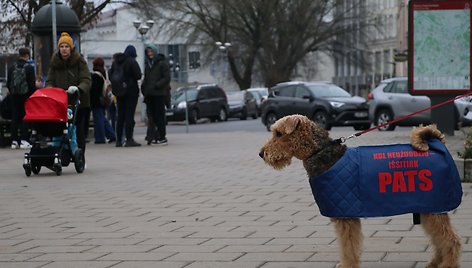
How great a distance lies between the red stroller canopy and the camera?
13.5 metres

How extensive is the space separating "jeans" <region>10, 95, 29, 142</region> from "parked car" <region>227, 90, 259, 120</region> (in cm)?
3041

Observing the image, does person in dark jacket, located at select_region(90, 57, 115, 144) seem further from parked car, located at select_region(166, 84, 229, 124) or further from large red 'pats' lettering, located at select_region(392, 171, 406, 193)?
parked car, located at select_region(166, 84, 229, 124)

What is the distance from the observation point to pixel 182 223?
9.16m

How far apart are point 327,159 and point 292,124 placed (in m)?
0.32

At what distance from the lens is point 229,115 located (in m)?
51.4

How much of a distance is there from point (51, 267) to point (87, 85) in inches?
305

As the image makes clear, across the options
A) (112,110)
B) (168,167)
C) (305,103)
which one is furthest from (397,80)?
(168,167)

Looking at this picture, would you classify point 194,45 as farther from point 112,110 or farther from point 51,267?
point 51,267

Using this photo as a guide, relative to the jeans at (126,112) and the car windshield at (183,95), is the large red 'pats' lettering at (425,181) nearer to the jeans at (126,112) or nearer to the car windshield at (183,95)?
the jeans at (126,112)

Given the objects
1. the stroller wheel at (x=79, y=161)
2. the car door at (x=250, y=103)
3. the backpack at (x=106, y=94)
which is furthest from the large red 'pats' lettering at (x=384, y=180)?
the car door at (x=250, y=103)

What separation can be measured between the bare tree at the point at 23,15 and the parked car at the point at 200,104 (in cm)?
1076

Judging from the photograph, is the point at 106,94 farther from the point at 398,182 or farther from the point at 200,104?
the point at 200,104

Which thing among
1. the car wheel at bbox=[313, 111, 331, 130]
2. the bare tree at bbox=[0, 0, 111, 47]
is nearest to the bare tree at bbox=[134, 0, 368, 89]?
the bare tree at bbox=[0, 0, 111, 47]

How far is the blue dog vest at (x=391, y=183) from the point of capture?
20.6 feet
